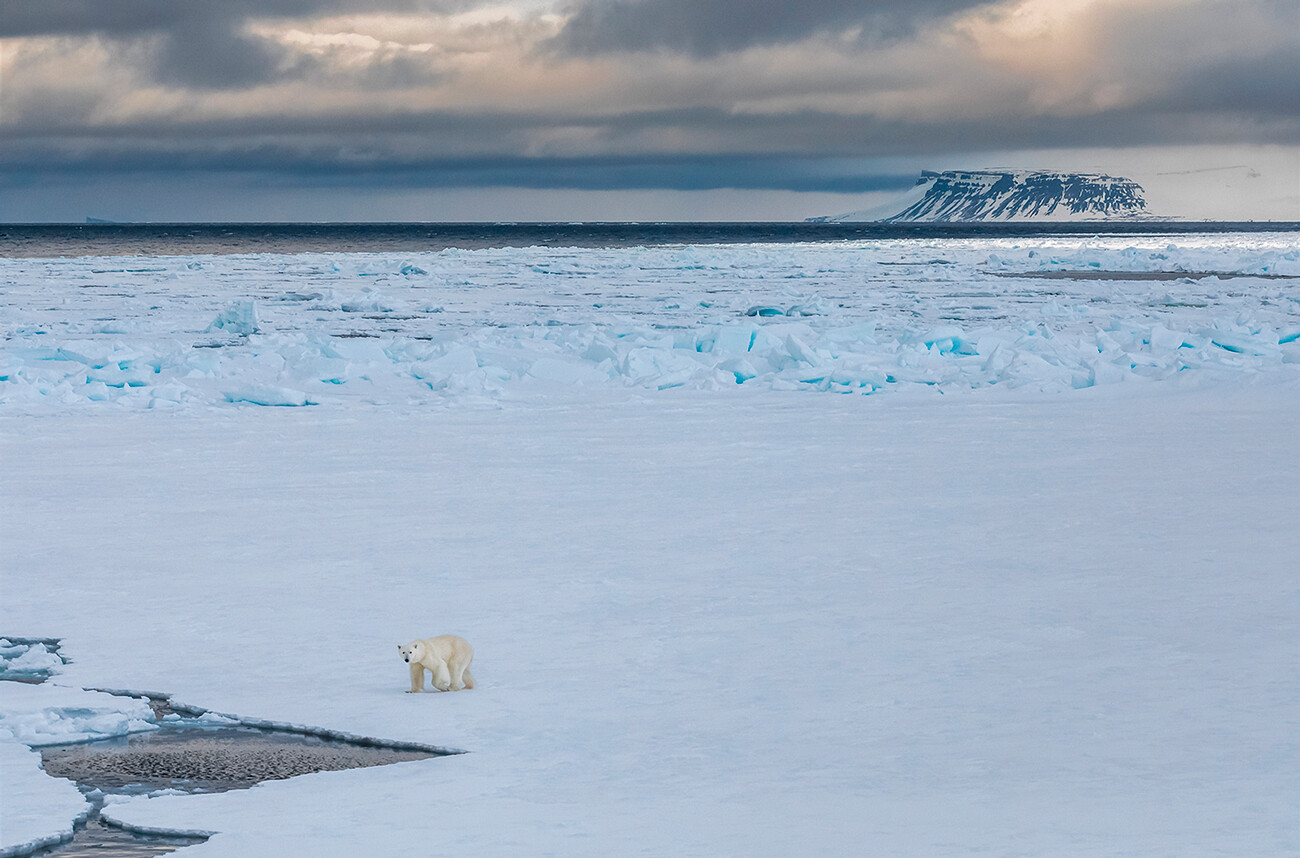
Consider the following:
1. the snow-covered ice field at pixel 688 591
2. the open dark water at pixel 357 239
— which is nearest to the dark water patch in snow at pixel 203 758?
the snow-covered ice field at pixel 688 591

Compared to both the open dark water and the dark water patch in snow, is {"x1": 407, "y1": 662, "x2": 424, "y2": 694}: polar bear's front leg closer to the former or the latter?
the dark water patch in snow

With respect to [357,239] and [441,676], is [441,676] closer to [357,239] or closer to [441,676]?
[441,676]

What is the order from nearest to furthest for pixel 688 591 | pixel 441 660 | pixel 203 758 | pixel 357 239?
1. pixel 203 758
2. pixel 441 660
3. pixel 688 591
4. pixel 357 239

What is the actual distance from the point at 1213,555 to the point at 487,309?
15.4 metres

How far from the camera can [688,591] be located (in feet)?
14.0

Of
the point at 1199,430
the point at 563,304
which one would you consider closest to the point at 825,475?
the point at 1199,430

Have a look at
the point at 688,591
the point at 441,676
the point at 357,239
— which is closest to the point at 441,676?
the point at 441,676

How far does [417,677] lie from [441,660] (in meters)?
0.08

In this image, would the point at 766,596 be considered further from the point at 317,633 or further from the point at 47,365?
the point at 47,365

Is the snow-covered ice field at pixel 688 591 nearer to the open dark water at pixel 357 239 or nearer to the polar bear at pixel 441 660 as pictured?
the polar bear at pixel 441 660

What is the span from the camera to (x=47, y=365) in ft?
35.7

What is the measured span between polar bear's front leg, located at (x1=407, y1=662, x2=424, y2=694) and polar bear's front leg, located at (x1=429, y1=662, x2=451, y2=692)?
0.03 meters

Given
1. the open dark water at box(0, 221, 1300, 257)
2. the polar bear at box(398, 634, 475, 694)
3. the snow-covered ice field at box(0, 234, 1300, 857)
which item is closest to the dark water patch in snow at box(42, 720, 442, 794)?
the snow-covered ice field at box(0, 234, 1300, 857)

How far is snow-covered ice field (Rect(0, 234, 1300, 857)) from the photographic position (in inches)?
103
